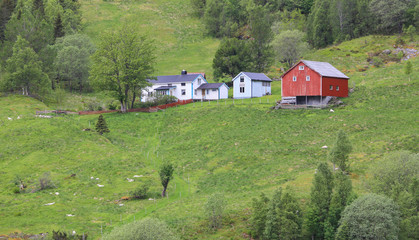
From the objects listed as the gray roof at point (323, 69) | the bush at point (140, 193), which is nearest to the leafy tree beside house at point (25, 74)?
the bush at point (140, 193)

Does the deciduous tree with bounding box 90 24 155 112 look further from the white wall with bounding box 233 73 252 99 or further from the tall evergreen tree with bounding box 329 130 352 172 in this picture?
the tall evergreen tree with bounding box 329 130 352 172

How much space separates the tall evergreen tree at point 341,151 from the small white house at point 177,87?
43528mm

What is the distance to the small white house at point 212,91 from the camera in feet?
253

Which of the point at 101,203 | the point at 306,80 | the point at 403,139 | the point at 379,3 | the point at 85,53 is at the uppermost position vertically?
the point at 379,3

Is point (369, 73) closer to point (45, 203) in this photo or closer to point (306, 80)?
point (306, 80)

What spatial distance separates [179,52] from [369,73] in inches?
2454

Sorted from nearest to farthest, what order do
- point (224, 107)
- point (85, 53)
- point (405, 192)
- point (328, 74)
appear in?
1. point (405, 192)
2. point (328, 74)
3. point (224, 107)
4. point (85, 53)

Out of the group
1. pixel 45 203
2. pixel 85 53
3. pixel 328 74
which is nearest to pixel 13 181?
pixel 45 203

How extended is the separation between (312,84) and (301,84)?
1879mm

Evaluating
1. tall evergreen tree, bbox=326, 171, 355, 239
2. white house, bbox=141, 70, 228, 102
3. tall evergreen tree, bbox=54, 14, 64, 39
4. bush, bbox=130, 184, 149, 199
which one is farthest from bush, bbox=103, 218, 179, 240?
tall evergreen tree, bbox=54, 14, 64, 39

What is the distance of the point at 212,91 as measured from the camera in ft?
255

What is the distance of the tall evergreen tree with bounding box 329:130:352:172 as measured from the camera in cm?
3825

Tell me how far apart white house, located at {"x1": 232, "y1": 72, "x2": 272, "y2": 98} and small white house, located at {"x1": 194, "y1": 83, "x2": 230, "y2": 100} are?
247cm

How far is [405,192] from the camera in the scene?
31.7 meters
